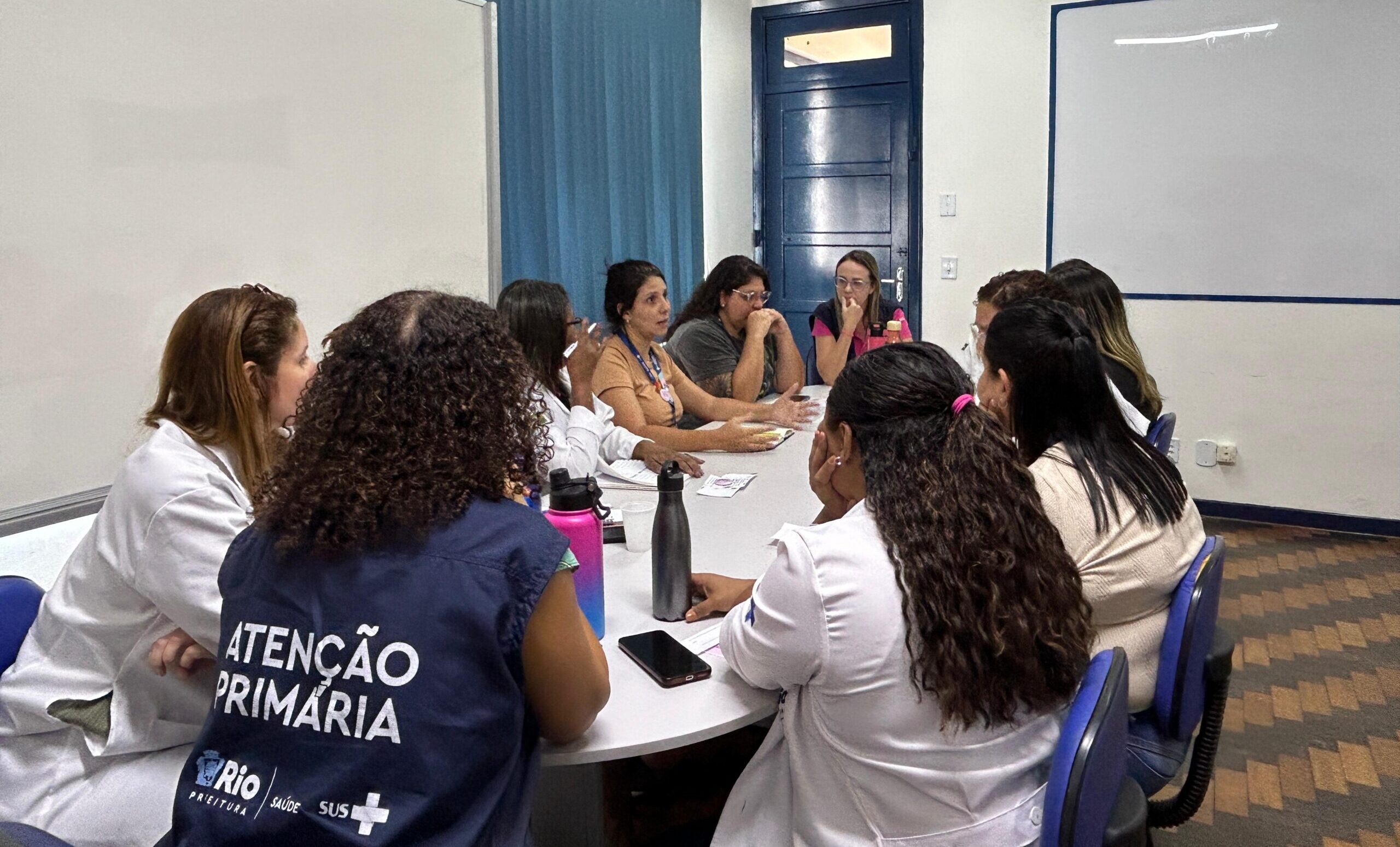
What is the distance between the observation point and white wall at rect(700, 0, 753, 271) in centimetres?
541

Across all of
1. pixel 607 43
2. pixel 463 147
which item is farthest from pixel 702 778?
pixel 607 43

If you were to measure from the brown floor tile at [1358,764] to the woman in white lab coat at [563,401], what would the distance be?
1.80m

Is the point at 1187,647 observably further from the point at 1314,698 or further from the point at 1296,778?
the point at 1314,698

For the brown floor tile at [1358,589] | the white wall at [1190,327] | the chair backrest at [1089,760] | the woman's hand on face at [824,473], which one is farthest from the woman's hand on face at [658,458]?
the white wall at [1190,327]

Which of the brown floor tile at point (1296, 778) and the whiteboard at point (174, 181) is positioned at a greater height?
the whiteboard at point (174, 181)

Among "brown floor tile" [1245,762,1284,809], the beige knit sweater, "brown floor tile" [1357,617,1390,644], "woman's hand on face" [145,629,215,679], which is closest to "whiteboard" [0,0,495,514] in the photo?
"woman's hand on face" [145,629,215,679]

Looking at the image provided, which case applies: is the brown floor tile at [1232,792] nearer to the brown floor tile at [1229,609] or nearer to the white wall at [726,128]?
the brown floor tile at [1229,609]

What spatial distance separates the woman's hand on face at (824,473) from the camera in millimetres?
1615

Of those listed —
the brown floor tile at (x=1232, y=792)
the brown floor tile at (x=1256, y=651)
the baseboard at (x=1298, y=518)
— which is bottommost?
the brown floor tile at (x=1232, y=792)

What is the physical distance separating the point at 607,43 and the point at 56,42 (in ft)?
8.62

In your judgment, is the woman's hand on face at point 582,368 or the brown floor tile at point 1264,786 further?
the woman's hand on face at point 582,368

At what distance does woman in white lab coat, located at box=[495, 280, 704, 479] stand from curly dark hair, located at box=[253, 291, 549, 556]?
1.33 metres

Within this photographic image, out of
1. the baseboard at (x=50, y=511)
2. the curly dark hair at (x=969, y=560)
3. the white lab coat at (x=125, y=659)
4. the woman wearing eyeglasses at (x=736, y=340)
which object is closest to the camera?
the curly dark hair at (x=969, y=560)

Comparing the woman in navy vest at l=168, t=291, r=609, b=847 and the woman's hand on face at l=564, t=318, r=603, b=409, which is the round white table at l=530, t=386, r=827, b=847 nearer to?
the woman in navy vest at l=168, t=291, r=609, b=847
